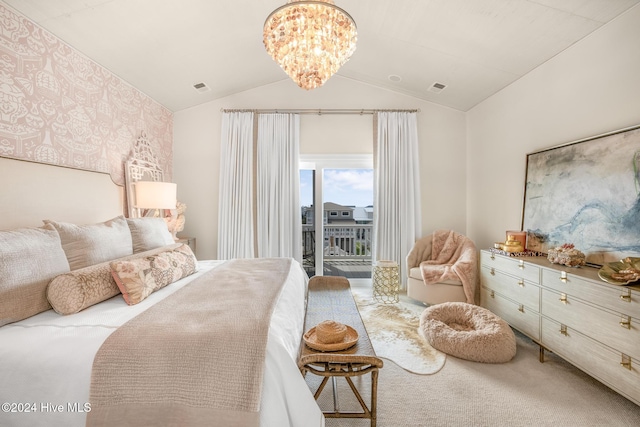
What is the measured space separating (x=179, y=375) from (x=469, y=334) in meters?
2.15

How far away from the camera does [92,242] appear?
2020 millimetres

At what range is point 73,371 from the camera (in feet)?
3.83

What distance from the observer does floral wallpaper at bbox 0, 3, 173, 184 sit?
2.10m

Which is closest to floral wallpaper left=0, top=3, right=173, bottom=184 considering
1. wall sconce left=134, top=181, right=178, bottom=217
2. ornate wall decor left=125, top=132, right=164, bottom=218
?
ornate wall decor left=125, top=132, right=164, bottom=218

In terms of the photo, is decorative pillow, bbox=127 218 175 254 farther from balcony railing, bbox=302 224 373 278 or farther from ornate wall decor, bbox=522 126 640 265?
ornate wall decor, bbox=522 126 640 265

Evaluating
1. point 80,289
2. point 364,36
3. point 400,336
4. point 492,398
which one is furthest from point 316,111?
point 492,398

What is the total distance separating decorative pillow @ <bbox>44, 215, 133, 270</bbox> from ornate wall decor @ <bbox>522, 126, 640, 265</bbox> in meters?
3.57

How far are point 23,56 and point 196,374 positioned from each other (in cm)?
263

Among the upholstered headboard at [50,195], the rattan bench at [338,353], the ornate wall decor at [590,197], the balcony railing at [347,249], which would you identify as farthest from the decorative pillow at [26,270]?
the balcony railing at [347,249]

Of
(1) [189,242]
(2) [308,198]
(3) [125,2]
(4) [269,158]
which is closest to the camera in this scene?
(3) [125,2]

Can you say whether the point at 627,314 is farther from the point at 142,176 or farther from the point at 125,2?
the point at 142,176

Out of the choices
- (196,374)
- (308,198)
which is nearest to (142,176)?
(308,198)

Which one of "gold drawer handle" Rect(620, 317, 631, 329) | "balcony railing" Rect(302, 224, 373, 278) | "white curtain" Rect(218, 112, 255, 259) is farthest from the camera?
Answer: "balcony railing" Rect(302, 224, 373, 278)

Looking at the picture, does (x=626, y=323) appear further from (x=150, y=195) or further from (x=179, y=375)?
(x=150, y=195)
